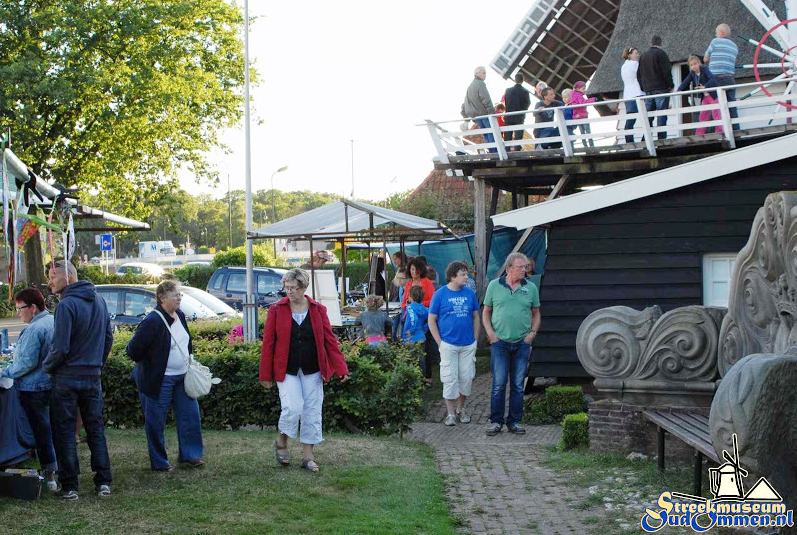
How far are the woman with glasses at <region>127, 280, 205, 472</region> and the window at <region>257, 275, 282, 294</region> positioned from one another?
55.5 ft

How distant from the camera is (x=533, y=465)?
889 cm

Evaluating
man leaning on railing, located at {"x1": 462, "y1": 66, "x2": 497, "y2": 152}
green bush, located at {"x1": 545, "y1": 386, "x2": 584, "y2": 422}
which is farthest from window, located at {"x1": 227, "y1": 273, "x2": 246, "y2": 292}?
green bush, located at {"x1": 545, "y1": 386, "x2": 584, "y2": 422}

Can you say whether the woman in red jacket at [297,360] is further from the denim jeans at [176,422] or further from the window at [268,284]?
the window at [268,284]

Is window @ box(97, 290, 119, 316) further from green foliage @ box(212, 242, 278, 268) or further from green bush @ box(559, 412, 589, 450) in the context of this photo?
green foliage @ box(212, 242, 278, 268)

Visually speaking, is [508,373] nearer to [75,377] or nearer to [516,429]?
[516,429]

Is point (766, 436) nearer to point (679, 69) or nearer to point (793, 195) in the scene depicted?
point (793, 195)

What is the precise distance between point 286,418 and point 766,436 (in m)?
4.18

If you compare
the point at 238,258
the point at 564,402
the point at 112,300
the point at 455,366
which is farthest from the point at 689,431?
the point at 238,258

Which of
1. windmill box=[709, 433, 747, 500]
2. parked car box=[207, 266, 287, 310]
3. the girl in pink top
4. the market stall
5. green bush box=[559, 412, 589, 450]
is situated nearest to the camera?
windmill box=[709, 433, 747, 500]

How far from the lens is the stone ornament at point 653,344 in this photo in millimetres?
8328

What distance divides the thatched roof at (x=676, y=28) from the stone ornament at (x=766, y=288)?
51.6ft

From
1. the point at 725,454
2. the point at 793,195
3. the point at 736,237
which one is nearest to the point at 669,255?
the point at 736,237

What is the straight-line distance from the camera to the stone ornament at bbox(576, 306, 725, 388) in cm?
833

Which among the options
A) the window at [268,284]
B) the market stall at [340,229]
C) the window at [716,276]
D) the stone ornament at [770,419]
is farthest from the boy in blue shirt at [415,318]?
the window at [268,284]
